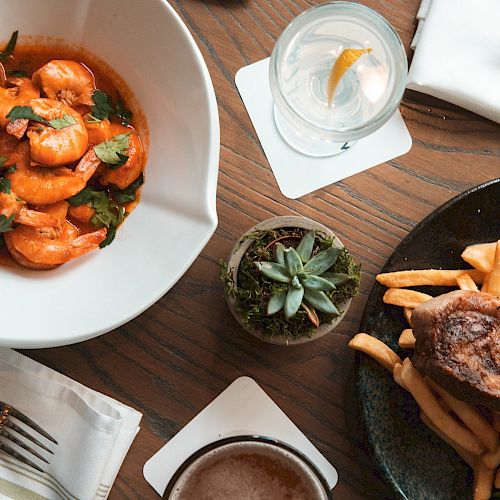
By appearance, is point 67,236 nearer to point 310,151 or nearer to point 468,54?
point 310,151

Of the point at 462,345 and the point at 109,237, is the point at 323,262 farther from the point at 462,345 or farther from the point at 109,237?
the point at 109,237

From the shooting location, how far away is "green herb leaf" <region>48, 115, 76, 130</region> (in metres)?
1.41

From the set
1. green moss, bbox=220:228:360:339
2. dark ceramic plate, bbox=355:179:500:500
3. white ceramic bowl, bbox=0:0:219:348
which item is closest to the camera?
white ceramic bowl, bbox=0:0:219:348

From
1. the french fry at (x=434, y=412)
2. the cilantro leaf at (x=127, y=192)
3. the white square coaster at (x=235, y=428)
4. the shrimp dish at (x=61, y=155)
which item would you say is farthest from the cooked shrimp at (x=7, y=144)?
the french fry at (x=434, y=412)

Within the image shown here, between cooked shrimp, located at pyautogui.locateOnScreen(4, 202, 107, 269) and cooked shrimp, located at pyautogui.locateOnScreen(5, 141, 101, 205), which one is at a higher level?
cooked shrimp, located at pyautogui.locateOnScreen(5, 141, 101, 205)

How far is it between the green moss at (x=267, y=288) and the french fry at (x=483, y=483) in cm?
47

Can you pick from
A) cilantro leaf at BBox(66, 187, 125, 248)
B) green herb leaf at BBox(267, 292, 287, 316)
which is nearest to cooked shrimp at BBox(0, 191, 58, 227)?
cilantro leaf at BBox(66, 187, 125, 248)

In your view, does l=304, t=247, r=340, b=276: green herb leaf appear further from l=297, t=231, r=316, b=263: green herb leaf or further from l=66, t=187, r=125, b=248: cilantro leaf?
l=66, t=187, r=125, b=248: cilantro leaf

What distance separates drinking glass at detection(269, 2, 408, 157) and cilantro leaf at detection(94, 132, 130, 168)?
0.34 m

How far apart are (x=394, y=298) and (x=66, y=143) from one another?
0.74 metres

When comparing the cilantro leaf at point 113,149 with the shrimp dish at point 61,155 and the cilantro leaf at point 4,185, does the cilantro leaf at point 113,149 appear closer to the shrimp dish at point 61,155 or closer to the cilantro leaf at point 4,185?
the shrimp dish at point 61,155

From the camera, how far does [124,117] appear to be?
1.54 metres

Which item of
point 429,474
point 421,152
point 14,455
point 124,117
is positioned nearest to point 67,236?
point 124,117

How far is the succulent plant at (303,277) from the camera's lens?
1419mm
